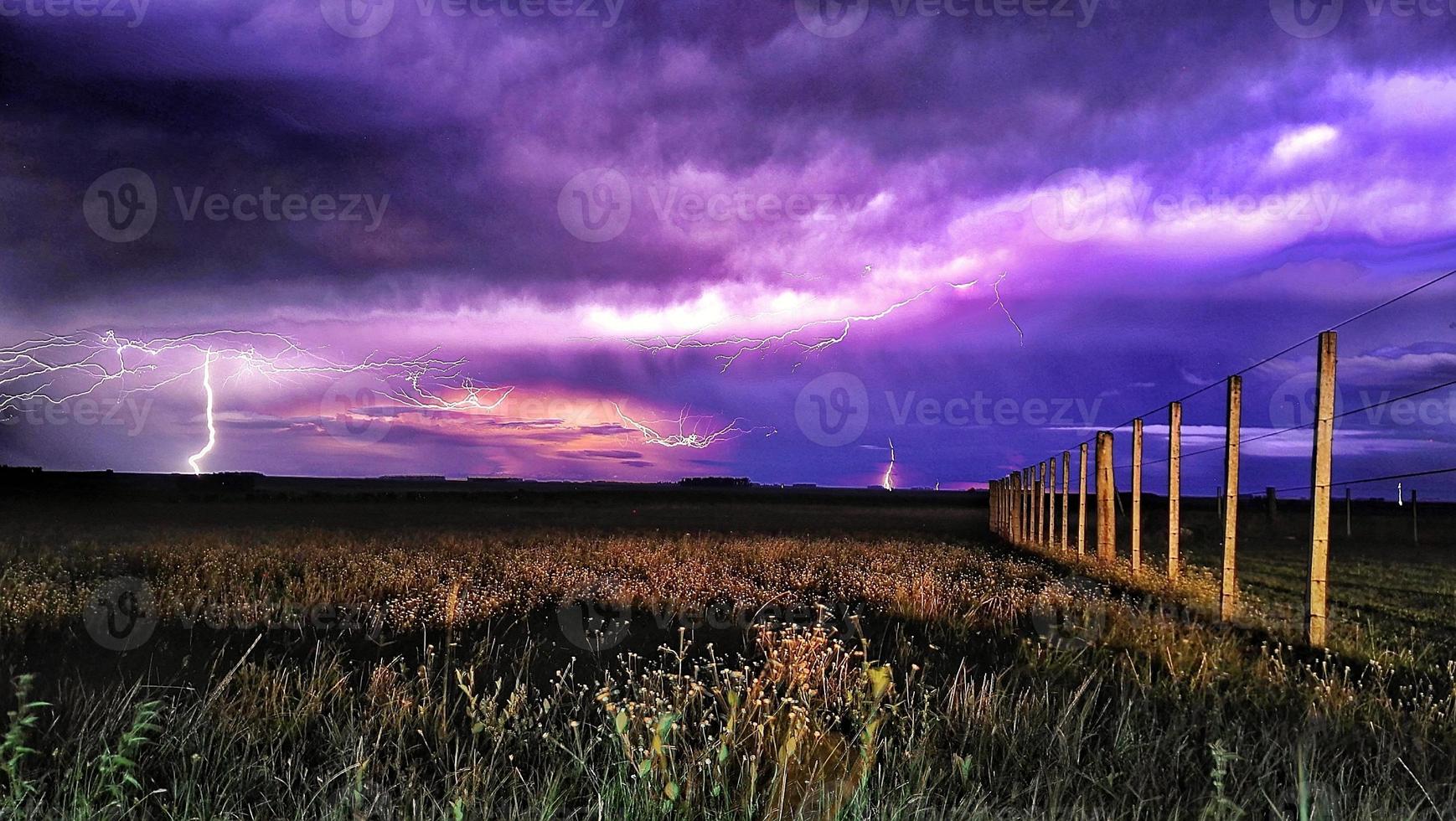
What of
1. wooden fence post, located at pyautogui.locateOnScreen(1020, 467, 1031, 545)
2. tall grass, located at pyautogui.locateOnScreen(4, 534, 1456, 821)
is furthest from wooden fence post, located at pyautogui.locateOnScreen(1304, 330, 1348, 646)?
wooden fence post, located at pyautogui.locateOnScreen(1020, 467, 1031, 545)

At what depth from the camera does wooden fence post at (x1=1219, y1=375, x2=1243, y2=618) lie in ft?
31.1

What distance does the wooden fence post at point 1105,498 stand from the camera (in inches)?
618

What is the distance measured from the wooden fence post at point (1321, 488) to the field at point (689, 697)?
1.29 ft

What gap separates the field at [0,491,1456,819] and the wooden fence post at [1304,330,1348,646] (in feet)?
1.29

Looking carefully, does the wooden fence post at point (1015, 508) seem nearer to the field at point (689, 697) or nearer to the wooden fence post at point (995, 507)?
the wooden fence post at point (995, 507)

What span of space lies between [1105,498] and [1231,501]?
6566 mm

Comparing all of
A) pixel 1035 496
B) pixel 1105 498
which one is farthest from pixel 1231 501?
pixel 1035 496

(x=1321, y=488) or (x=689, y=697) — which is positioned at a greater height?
(x=1321, y=488)

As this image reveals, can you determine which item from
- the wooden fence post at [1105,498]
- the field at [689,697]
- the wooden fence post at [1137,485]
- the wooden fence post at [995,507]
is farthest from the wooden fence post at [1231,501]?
the wooden fence post at [995,507]

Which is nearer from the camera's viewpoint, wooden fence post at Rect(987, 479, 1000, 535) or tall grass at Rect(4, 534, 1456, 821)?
tall grass at Rect(4, 534, 1456, 821)

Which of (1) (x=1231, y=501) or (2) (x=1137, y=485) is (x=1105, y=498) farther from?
(1) (x=1231, y=501)

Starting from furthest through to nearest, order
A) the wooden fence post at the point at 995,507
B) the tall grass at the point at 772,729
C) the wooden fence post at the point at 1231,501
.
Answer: the wooden fence post at the point at 995,507 < the wooden fence post at the point at 1231,501 < the tall grass at the point at 772,729

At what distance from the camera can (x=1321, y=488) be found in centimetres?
795

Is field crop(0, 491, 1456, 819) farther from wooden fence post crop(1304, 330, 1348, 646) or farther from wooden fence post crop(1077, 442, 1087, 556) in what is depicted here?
wooden fence post crop(1077, 442, 1087, 556)
